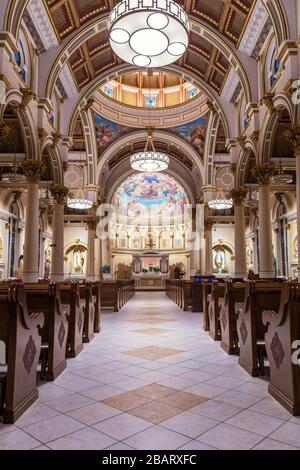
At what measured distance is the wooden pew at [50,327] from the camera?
4312 mm

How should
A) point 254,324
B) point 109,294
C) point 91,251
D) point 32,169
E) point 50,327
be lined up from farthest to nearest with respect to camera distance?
point 91,251
point 109,294
point 32,169
point 254,324
point 50,327

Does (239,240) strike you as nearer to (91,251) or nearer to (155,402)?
(91,251)

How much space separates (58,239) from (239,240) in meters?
7.04

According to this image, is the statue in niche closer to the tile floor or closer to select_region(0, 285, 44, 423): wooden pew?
the tile floor

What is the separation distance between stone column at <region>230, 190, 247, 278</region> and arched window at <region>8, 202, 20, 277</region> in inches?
414

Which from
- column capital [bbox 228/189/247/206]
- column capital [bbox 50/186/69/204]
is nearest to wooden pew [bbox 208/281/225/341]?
column capital [bbox 228/189/247/206]

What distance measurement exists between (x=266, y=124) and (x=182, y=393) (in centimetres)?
902

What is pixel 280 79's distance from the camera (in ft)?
29.8

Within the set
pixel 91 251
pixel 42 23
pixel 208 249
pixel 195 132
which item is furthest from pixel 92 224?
pixel 42 23

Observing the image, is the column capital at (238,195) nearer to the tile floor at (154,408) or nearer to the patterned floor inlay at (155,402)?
the tile floor at (154,408)

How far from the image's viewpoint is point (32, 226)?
34.4ft

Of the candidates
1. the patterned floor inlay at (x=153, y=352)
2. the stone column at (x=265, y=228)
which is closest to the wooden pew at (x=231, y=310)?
the patterned floor inlay at (x=153, y=352)

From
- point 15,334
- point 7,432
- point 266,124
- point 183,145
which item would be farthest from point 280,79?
point 183,145
